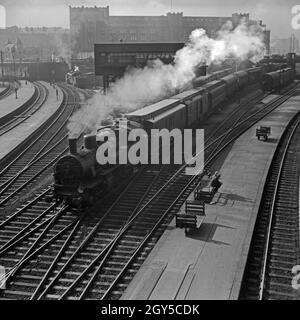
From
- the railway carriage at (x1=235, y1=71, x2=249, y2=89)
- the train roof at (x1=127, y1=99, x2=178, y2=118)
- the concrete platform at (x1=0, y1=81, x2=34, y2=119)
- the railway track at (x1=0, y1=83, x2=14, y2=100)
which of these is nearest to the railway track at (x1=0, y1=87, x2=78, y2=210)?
the train roof at (x1=127, y1=99, x2=178, y2=118)

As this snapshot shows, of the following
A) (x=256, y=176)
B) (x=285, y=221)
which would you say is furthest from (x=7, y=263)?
(x=256, y=176)

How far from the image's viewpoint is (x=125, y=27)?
445 ft

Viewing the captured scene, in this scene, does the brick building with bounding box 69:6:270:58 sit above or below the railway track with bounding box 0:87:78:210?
above

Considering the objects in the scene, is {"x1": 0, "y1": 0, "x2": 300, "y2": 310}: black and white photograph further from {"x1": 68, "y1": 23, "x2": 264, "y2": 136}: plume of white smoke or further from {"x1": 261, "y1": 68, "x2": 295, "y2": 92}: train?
{"x1": 261, "y1": 68, "x2": 295, "y2": 92}: train

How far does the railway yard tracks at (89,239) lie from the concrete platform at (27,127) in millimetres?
8403

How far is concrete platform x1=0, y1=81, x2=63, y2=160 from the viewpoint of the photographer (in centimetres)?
3024

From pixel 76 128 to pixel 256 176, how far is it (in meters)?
11.7

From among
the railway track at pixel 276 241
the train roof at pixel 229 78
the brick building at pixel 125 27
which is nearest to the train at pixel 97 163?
the railway track at pixel 276 241

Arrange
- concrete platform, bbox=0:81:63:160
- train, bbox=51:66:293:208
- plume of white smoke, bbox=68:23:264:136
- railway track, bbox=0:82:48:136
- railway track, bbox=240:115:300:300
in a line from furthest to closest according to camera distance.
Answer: plume of white smoke, bbox=68:23:264:136
railway track, bbox=0:82:48:136
concrete platform, bbox=0:81:63:160
train, bbox=51:66:293:208
railway track, bbox=240:115:300:300

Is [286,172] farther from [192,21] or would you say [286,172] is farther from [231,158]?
[192,21]

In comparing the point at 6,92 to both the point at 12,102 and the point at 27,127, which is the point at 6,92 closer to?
the point at 12,102

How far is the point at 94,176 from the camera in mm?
18781

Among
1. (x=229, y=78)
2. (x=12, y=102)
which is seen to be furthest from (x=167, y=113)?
(x=12, y=102)

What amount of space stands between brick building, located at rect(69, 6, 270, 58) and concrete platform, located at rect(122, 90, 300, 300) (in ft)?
330
